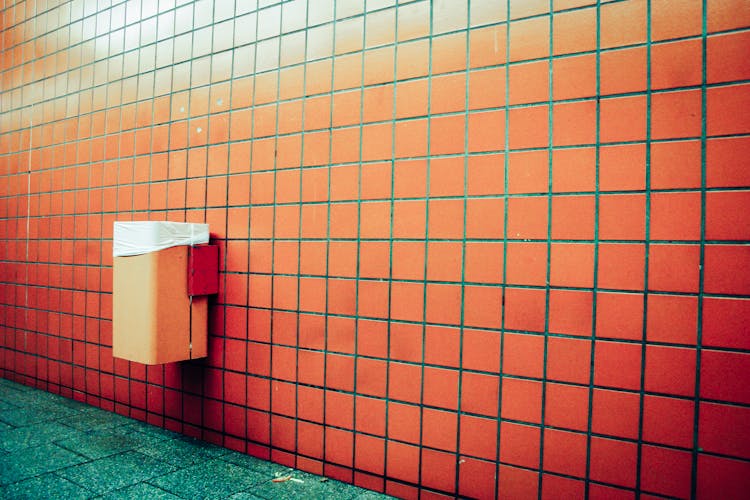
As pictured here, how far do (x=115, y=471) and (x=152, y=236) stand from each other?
1.38m

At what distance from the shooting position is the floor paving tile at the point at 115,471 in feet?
8.73

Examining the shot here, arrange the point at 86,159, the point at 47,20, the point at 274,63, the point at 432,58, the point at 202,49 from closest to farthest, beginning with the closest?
the point at 432,58
the point at 274,63
the point at 202,49
the point at 86,159
the point at 47,20

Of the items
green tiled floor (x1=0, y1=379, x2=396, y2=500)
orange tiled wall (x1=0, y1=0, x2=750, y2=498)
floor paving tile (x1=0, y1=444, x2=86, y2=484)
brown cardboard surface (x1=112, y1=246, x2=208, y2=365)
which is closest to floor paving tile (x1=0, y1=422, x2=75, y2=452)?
green tiled floor (x1=0, y1=379, x2=396, y2=500)

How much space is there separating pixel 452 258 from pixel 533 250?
40 centimetres

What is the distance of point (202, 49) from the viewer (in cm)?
342

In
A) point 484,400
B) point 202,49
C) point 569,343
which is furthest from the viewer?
point 202,49

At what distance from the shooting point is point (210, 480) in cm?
274

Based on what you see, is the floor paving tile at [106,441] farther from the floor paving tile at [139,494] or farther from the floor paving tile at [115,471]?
the floor paving tile at [139,494]

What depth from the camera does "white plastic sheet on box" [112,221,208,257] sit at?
2.95 meters

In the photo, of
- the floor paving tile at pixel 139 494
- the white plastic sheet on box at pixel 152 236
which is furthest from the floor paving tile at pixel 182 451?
the white plastic sheet on box at pixel 152 236

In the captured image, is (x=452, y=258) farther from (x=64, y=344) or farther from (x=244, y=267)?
(x=64, y=344)

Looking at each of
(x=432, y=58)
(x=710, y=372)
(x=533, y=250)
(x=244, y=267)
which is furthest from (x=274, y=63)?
(x=710, y=372)

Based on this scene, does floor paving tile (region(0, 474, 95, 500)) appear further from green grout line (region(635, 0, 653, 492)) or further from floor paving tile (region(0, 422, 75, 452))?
green grout line (region(635, 0, 653, 492))

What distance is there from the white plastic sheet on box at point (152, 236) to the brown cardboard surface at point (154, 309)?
0.04m
